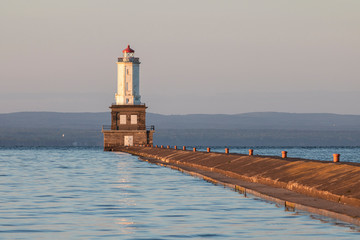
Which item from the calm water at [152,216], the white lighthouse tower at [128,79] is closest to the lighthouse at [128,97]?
the white lighthouse tower at [128,79]

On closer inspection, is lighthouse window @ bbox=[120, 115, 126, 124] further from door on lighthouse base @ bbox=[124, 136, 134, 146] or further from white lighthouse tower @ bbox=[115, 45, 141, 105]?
door on lighthouse base @ bbox=[124, 136, 134, 146]

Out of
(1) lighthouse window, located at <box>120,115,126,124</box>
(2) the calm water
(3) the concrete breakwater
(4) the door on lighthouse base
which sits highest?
(1) lighthouse window, located at <box>120,115,126,124</box>

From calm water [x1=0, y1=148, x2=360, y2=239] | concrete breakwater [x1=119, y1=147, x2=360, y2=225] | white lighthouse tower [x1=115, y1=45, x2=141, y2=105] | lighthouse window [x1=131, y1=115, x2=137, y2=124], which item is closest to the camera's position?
calm water [x1=0, y1=148, x2=360, y2=239]

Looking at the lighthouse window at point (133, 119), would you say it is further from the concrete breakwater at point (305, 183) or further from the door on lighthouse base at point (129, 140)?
the concrete breakwater at point (305, 183)

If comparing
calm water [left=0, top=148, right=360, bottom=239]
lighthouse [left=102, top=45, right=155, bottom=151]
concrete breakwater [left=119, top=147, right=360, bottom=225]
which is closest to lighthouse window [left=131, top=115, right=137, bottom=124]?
lighthouse [left=102, top=45, right=155, bottom=151]

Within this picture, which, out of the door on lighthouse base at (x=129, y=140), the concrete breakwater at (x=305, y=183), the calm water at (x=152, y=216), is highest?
the door on lighthouse base at (x=129, y=140)

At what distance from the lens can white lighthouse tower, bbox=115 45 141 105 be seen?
123 meters

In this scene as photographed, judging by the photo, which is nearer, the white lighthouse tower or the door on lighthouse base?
the white lighthouse tower

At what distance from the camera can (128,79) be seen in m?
122

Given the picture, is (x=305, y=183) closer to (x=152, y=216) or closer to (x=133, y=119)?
(x=152, y=216)

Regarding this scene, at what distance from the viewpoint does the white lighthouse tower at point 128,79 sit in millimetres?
122625

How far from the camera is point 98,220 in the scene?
76.9 ft

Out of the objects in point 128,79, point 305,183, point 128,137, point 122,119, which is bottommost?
point 305,183

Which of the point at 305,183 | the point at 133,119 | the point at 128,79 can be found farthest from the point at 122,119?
the point at 305,183
